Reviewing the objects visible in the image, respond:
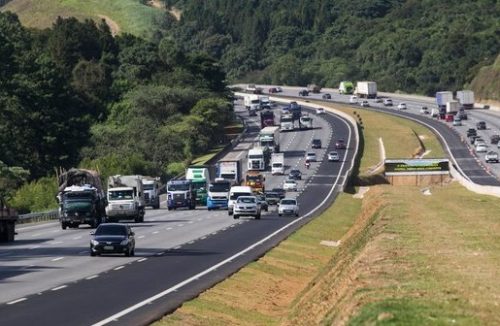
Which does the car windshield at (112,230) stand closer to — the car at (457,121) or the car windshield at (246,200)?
the car windshield at (246,200)

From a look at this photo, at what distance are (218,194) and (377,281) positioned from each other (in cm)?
7090

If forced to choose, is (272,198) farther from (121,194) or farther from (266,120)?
(266,120)

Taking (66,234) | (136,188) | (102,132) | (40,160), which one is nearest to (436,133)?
(102,132)

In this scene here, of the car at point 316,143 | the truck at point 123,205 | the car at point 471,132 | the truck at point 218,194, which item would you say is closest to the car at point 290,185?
the truck at point 218,194

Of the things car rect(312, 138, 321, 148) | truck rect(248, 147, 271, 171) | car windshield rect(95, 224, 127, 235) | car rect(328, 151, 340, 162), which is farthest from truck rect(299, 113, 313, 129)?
car windshield rect(95, 224, 127, 235)

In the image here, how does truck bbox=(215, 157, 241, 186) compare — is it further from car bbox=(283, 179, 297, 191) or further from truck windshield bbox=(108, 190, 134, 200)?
truck windshield bbox=(108, 190, 134, 200)

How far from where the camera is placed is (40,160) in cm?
13938

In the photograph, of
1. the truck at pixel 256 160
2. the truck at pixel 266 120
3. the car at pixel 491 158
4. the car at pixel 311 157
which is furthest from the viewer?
the truck at pixel 266 120

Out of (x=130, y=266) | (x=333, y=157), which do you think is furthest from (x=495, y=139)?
(x=130, y=266)

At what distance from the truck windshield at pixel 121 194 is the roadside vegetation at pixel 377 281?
12.2 metres

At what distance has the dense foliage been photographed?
138 meters

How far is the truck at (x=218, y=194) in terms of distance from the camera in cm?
10162

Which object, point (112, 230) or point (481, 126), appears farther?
point (481, 126)

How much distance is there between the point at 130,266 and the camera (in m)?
47.8
